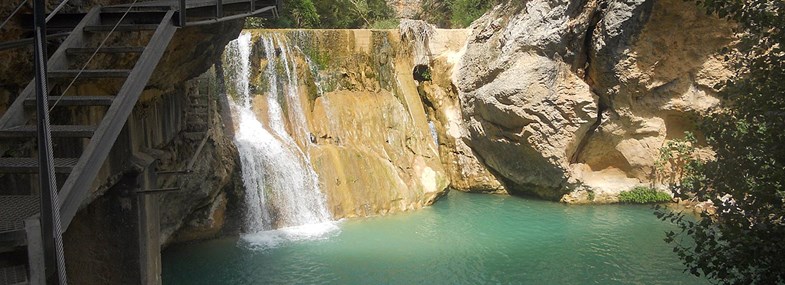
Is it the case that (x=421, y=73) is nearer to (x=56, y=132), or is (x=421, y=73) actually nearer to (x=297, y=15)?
(x=297, y=15)

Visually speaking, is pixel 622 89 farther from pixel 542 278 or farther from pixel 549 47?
pixel 542 278

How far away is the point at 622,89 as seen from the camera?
48.4 feet

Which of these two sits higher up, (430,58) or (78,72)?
(430,58)

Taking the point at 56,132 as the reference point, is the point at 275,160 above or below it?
Result: below

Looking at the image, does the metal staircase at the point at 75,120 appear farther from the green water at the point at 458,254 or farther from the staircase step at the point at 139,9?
the green water at the point at 458,254

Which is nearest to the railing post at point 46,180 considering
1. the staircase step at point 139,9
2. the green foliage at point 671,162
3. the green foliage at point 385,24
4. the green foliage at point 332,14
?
the staircase step at point 139,9

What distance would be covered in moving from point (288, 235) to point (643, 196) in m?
9.19

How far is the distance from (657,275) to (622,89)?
207 inches

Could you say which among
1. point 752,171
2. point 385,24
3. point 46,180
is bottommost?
point 752,171

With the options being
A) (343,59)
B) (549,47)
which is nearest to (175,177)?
(343,59)

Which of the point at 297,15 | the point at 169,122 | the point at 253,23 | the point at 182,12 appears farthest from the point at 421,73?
the point at 182,12

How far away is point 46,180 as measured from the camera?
9.57ft

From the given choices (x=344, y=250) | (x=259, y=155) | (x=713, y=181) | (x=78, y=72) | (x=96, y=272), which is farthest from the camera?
(x=259, y=155)

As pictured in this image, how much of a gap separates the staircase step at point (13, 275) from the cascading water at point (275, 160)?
381 inches
